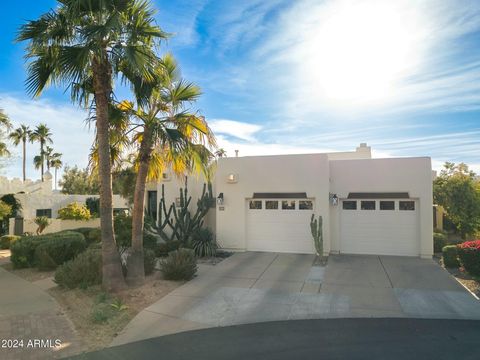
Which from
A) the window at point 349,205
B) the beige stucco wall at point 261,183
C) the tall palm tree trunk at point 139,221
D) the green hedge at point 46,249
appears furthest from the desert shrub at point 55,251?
the window at point 349,205

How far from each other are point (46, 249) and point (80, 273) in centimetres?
316

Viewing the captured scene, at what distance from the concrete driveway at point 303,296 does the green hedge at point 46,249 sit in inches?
172

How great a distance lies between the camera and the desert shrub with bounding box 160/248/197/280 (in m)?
9.16

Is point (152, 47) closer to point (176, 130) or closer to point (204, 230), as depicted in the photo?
point (176, 130)

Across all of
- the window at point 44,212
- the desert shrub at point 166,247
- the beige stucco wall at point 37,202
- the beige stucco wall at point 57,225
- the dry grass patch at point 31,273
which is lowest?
the dry grass patch at point 31,273

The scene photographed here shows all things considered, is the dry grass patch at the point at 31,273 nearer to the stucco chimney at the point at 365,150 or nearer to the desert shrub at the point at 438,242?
the desert shrub at the point at 438,242

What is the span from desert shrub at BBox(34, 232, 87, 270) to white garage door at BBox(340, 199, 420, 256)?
9.46 m

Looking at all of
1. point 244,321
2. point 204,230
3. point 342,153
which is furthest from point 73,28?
point 342,153

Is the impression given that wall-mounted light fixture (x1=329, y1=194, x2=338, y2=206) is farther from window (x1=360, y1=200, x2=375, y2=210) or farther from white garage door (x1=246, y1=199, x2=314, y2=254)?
window (x1=360, y1=200, x2=375, y2=210)

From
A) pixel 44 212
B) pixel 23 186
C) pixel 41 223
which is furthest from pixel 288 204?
pixel 23 186

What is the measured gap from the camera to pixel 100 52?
7.26 meters

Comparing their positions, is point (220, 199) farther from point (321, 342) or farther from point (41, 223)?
point (41, 223)

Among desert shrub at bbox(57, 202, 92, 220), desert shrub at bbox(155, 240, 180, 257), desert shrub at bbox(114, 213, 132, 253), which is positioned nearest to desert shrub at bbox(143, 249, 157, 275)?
desert shrub at bbox(155, 240, 180, 257)

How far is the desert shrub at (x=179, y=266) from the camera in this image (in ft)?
30.1
